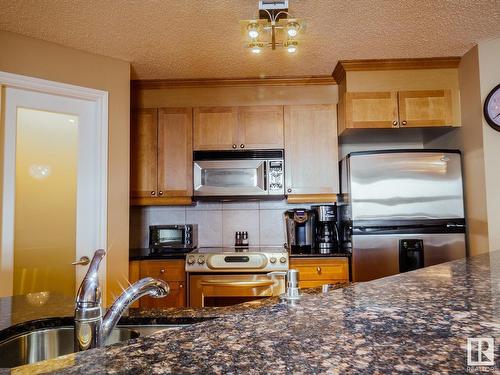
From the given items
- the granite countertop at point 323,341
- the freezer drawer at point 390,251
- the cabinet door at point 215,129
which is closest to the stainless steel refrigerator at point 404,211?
the freezer drawer at point 390,251

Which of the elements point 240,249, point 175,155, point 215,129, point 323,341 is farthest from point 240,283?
point 323,341

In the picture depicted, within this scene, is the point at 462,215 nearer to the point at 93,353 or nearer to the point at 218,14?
the point at 218,14

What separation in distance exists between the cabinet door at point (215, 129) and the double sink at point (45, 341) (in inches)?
86.7

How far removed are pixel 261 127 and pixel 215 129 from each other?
0.42m

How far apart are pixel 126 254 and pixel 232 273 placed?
856 mm

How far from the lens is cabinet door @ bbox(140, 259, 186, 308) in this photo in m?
2.88

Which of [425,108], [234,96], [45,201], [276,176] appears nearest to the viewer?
[45,201]

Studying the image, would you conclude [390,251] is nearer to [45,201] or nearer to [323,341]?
[323,341]

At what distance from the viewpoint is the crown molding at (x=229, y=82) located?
3207 millimetres

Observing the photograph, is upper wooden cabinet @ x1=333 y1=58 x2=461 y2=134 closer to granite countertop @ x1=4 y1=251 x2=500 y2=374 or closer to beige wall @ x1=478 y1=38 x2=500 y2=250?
beige wall @ x1=478 y1=38 x2=500 y2=250

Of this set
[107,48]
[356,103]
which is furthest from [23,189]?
[356,103]

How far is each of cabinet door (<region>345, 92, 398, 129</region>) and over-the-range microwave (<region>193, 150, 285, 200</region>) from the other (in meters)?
0.68

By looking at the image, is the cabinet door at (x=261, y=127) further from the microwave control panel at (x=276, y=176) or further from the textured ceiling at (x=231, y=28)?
the textured ceiling at (x=231, y=28)

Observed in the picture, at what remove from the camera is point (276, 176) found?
3131 millimetres
